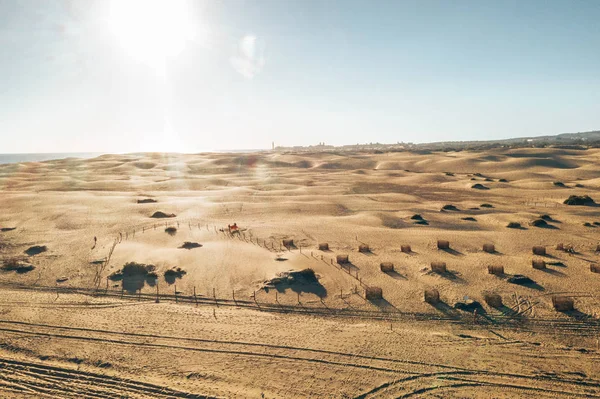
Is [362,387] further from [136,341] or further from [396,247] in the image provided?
[396,247]

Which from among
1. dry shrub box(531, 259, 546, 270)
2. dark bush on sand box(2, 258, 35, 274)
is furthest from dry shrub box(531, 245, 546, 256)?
dark bush on sand box(2, 258, 35, 274)

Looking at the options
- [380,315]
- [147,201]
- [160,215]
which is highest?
[147,201]

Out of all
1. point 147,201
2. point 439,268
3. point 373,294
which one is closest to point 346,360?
→ point 373,294

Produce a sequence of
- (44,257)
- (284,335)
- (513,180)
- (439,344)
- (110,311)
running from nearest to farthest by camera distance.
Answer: (439,344)
(284,335)
(110,311)
(44,257)
(513,180)

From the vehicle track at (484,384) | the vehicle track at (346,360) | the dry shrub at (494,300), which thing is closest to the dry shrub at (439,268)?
the dry shrub at (494,300)

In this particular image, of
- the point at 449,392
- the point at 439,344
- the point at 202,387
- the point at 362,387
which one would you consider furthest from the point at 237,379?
the point at 439,344

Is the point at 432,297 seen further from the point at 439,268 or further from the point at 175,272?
the point at 175,272
